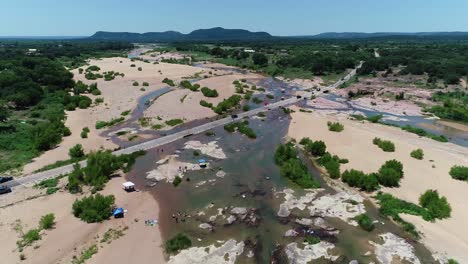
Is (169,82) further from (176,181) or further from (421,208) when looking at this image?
(421,208)

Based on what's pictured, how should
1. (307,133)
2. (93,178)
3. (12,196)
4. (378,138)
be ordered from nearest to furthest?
(12,196) < (93,178) < (378,138) < (307,133)

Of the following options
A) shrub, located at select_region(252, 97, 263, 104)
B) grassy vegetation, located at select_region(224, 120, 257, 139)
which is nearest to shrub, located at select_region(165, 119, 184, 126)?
grassy vegetation, located at select_region(224, 120, 257, 139)

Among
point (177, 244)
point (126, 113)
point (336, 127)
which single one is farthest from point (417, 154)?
point (126, 113)

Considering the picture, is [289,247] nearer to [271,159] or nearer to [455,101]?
[271,159]

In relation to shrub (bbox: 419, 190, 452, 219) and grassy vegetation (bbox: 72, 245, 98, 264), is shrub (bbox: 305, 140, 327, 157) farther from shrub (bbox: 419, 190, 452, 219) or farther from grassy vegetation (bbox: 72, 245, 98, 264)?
grassy vegetation (bbox: 72, 245, 98, 264)

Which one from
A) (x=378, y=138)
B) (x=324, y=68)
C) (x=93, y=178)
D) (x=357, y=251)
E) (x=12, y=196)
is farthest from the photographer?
(x=324, y=68)

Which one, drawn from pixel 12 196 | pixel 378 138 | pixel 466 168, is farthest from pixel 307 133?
pixel 12 196

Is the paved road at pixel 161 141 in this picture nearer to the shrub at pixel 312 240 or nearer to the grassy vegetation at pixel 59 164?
the grassy vegetation at pixel 59 164
